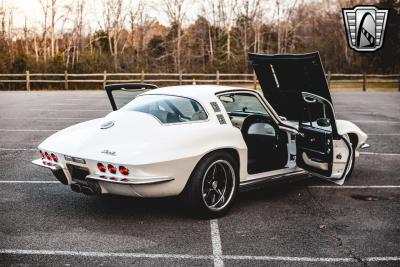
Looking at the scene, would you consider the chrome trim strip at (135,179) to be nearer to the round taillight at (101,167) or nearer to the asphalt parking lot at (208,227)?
the round taillight at (101,167)

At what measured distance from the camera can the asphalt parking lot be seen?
4.48 metres

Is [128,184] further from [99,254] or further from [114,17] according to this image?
[114,17]

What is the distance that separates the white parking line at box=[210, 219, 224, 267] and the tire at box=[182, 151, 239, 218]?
0.18m

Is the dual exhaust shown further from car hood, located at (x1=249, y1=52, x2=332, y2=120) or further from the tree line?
the tree line

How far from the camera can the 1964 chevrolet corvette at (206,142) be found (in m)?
5.13

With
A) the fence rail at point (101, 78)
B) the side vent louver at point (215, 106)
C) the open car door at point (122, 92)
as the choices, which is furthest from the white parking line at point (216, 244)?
the fence rail at point (101, 78)

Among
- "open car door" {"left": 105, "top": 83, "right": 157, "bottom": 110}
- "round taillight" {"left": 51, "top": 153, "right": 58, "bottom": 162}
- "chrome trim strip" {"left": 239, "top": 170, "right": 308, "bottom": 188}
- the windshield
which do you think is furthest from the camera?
"open car door" {"left": 105, "top": 83, "right": 157, "bottom": 110}

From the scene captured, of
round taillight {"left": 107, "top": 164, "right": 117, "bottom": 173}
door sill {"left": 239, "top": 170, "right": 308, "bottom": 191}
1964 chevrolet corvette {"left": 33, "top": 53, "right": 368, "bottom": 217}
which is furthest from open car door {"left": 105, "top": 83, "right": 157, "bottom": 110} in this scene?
round taillight {"left": 107, "top": 164, "right": 117, "bottom": 173}

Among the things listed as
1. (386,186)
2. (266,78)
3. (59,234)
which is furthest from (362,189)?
(59,234)

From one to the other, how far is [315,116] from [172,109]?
2152 millimetres

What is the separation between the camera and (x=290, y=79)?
681 centimetres

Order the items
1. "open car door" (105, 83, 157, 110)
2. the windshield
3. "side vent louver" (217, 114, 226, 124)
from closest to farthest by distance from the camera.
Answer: the windshield
"side vent louver" (217, 114, 226, 124)
"open car door" (105, 83, 157, 110)

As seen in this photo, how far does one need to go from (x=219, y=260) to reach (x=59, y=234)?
5.49 feet

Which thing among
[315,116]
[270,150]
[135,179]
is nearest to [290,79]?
[315,116]
